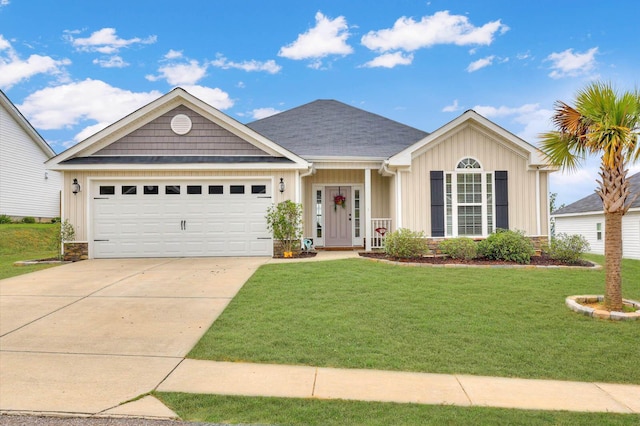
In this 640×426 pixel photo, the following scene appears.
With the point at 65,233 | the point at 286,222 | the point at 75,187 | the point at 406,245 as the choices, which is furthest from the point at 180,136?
the point at 406,245

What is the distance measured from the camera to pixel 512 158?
12352 millimetres

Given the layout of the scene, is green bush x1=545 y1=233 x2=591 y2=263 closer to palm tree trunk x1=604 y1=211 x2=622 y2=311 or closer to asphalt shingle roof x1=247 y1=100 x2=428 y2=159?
palm tree trunk x1=604 y1=211 x2=622 y2=311

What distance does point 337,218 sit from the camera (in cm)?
1470

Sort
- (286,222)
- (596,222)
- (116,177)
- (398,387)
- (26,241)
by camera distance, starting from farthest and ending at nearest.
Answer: (596,222) → (26,241) → (116,177) → (286,222) → (398,387)

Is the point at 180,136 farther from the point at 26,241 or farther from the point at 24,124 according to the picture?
the point at 24,124

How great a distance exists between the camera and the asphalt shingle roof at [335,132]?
1396cm

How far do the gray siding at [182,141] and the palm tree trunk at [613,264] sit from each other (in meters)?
9.00

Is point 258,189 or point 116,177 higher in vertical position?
point 116,177

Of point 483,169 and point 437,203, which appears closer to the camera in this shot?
point 437,203

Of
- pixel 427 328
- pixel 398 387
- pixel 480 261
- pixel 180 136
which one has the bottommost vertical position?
pixel 398 387

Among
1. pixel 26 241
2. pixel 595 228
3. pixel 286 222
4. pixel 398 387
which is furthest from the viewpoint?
pixel 595 228

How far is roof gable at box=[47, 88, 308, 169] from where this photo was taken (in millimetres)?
12273

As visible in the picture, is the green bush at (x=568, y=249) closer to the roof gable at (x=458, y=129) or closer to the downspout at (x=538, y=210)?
the downspout at (x=538, y=210)

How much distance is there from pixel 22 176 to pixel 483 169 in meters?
24.4
